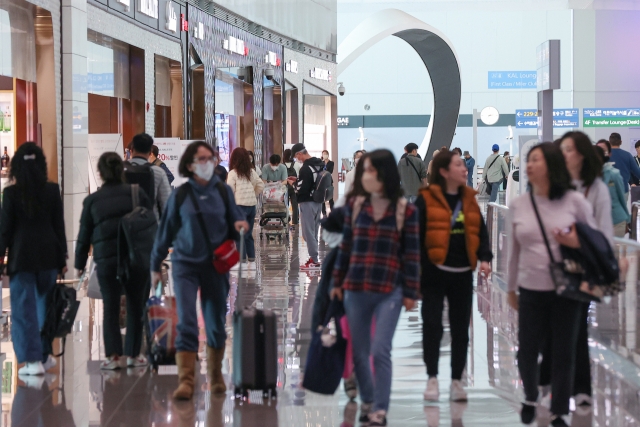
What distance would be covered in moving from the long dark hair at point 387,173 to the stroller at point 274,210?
11.2 meters

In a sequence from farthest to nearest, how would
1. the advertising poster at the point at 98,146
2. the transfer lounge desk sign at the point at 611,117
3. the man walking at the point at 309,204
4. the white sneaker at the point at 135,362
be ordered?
the transfer lounge desk sign at the point at 611,117 < the man walking at the point at 309,204 < the advertising poster at the point at 98,146 < the white sneaker at the point at 135,362

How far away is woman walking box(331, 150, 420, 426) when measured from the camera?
500 centimetres

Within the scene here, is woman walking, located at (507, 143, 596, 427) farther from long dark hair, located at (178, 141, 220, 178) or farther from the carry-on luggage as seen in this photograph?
the carry-on luggage

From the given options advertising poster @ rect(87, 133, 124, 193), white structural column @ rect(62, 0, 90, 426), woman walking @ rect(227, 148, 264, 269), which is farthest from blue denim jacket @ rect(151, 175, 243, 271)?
woman walking @ rect(227, 148, 264, 269)

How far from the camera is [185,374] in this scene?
5.88 metres

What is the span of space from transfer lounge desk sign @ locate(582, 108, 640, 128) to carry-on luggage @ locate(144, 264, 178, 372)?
37111mm

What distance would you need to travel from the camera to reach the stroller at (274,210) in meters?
16.3

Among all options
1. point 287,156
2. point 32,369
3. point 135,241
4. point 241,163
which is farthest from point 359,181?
point 287,156

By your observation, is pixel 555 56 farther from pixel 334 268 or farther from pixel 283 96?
pixel 283 96

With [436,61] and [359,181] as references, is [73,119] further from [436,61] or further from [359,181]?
[436,61]

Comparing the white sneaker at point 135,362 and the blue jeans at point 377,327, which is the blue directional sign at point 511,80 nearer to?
the white sneaker at point 135,362

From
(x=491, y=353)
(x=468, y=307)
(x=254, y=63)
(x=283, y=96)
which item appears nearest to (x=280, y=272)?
(x=491, y=353)

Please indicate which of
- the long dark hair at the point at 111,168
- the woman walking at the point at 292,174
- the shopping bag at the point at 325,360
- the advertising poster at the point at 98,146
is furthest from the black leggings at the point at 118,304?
the woman walking at the point at 292,174

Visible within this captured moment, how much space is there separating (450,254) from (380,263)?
2.98ft
